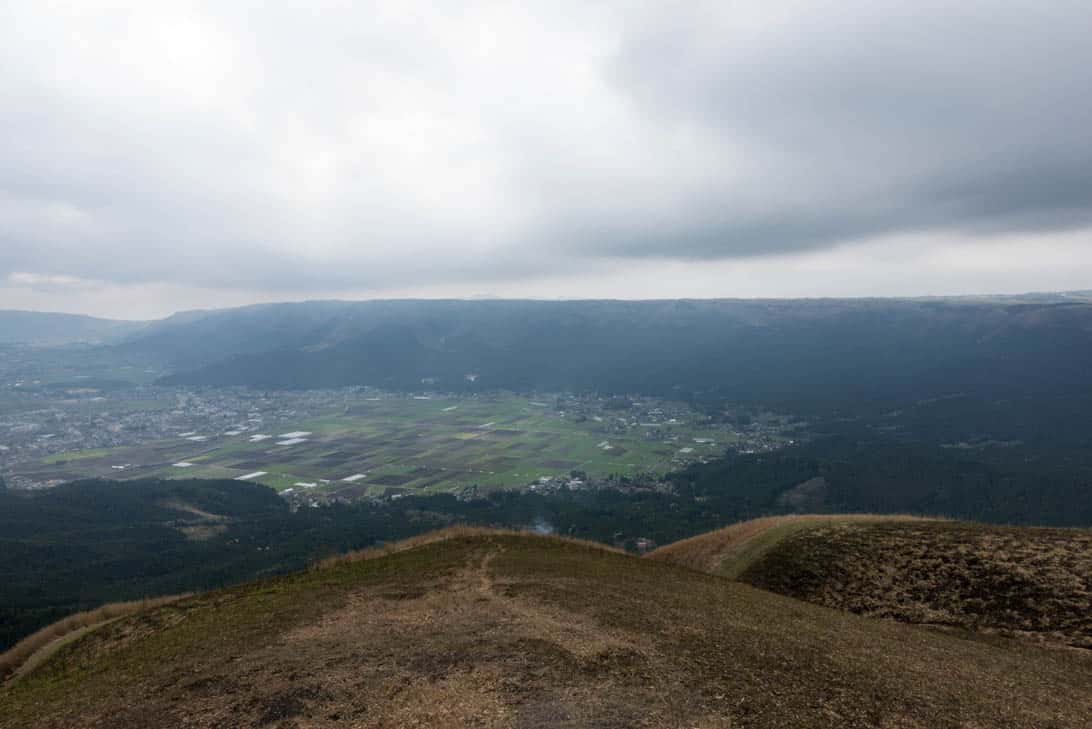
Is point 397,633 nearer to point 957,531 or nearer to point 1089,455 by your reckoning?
point 957,531

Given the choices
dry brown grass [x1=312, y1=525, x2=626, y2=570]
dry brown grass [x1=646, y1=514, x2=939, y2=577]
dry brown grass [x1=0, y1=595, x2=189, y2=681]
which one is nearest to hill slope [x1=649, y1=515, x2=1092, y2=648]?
dry brown grass [x1=646, y1=514, x2=939, y2=577]

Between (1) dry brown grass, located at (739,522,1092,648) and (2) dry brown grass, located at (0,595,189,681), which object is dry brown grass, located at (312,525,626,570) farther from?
(1) dry brown grass, located at (739,522,1092,648)

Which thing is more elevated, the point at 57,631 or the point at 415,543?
the point at 415,543

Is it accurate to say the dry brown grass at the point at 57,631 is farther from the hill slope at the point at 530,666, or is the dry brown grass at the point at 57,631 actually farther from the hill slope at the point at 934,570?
the hill slope at the point at 934,570

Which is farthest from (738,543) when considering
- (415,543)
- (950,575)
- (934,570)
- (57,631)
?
(57,631)

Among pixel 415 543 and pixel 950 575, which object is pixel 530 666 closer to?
pixel 415 543

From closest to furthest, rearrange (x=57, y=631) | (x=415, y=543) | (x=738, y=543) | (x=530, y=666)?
(x=530, y=666), (x=57, y=631), (x=415, y=543), (x=738, y=543)

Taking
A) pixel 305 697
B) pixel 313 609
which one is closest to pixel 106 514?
pixel 313 609
